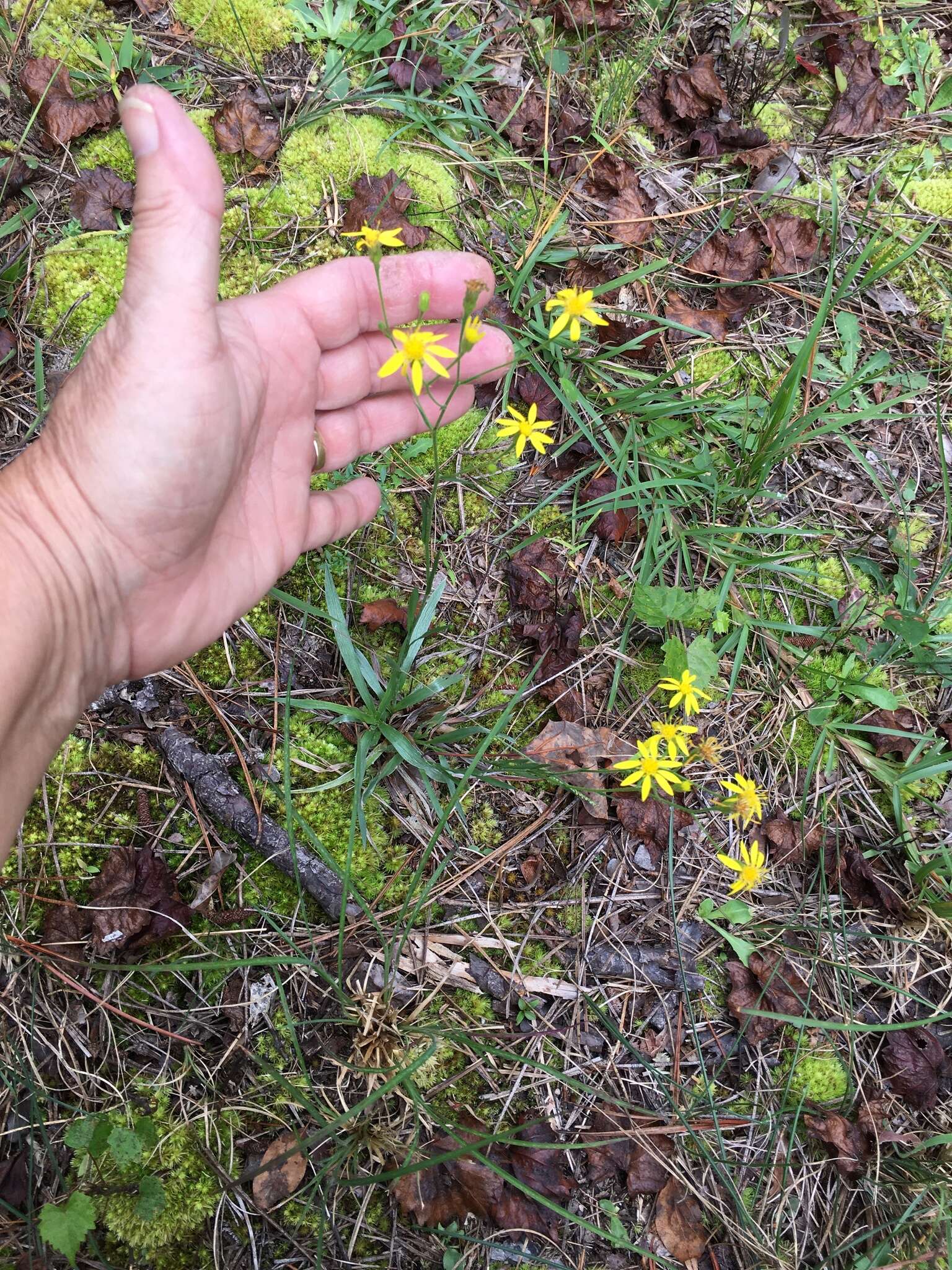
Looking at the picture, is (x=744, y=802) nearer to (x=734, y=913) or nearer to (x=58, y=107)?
(x=734, y=913)

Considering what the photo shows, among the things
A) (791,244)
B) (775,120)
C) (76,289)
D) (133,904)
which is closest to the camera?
(133,904)

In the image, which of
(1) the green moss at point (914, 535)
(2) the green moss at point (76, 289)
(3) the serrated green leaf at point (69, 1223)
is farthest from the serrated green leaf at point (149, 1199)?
(1) the green moss at point (914, 535)

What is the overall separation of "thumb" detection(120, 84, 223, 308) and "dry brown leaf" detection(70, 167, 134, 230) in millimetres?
1043

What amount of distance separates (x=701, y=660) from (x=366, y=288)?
1.51 m

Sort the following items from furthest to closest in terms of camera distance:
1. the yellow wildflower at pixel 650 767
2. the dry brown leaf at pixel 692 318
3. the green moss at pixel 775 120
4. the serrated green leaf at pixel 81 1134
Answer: the green moss at pixel 775 120 → the dry brown leaf at pixel 692 318 → the yellow wildflower at pixel 650 767 → the serrated green leaf at pixel 81 1134

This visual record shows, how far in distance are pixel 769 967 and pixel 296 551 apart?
187 centimetres

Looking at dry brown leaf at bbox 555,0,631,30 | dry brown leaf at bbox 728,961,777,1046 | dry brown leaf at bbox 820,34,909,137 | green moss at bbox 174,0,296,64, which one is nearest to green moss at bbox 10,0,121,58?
green moss at bbox 174,0,296,64

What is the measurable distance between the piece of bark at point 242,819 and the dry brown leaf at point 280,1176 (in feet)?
1.74

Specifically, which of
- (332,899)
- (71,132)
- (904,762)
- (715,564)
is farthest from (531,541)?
(71,132)

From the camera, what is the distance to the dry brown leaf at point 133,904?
195cm

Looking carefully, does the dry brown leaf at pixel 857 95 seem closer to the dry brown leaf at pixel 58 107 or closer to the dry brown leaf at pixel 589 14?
the dry brown leaf at pixel 589 14

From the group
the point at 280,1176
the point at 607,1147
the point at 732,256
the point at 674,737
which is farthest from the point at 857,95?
the point at 280,1176

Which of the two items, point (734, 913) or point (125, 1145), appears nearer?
point (125, 1145)

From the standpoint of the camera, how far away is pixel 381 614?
7.74 ft
